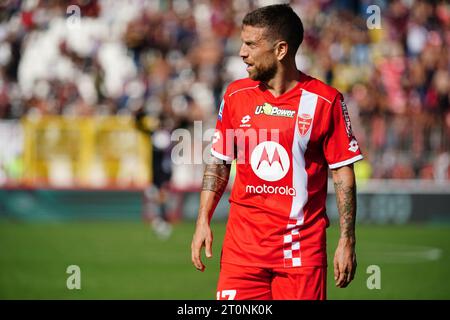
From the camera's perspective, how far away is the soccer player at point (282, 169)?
6.16 metres

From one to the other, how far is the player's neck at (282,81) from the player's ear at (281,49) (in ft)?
0.26

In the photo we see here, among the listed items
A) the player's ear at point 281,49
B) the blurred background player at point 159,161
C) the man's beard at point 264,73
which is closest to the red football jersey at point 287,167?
the man's beard at point 264,73

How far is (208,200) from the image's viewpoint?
6.50 metres

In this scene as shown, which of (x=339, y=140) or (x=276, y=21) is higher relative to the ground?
(x=276, y=21)

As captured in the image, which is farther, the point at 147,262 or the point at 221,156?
the point at 147,262

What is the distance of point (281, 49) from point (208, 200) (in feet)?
3.80

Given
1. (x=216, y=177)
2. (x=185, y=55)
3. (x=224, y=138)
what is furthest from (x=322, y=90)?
(x=185, y=55)

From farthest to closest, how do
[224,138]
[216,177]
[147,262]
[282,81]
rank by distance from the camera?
[147,262] < [216,177] < [224,138] < [282,81]

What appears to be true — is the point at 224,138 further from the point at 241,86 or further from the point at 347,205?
the point at 347,205

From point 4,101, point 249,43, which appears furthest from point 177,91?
point 249,43

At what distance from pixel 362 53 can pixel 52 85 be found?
319 inches

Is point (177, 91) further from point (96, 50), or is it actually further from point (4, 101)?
point (4, 101)

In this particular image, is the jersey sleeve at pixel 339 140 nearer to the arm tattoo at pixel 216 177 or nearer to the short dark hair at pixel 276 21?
the short dark hair at pixel 276 21

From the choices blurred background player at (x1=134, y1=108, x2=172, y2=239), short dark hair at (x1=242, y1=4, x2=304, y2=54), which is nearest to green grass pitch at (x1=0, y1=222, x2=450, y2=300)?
blurred background player at (x1=134, y1=108, x2=172, y2=239)
